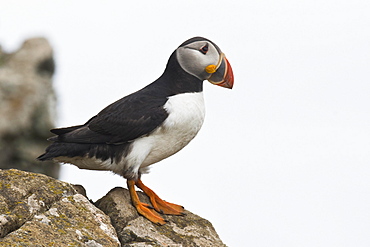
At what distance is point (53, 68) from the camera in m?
15.9

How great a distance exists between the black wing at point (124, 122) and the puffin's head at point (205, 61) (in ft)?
1.94

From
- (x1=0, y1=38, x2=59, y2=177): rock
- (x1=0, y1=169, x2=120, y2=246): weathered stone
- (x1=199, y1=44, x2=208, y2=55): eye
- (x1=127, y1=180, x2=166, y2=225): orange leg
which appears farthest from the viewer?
(x1=0, y1=38, x2=59, y2=177): rock

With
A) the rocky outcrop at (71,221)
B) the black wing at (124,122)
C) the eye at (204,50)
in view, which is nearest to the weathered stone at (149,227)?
the rocky outcrop at (71,221)

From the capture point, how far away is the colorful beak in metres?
8.34

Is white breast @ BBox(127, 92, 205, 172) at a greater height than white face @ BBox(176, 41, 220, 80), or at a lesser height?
lesser

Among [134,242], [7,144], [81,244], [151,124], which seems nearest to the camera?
[81,244]

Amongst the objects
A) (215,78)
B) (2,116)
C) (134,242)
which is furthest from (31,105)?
(134,242)

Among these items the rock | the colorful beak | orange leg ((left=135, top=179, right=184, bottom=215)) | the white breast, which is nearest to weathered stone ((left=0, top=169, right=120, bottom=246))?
the white breast

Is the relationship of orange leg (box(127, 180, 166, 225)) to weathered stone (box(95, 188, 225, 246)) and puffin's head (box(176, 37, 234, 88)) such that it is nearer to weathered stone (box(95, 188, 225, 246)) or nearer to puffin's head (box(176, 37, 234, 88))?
weathered stone (box(95, 188, 225, 246))

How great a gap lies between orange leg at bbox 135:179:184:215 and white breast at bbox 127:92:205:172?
390 millimetres

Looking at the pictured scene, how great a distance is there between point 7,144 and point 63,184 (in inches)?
299

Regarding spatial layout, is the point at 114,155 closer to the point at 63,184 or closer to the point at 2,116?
the point at 63,184

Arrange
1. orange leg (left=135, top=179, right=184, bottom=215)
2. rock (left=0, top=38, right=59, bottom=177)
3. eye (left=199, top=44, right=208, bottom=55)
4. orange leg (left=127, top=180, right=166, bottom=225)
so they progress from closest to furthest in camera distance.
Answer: orange leg (left=127, top=180, right=166, bottom=225) < orange leg (left=135, top=179, right=184, bottom=215) < eye (left=199, top=44, right=208, bottom=55) < rock (left=0, top=38, right=59, bottom=177)

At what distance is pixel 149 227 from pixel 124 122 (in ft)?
4.10
